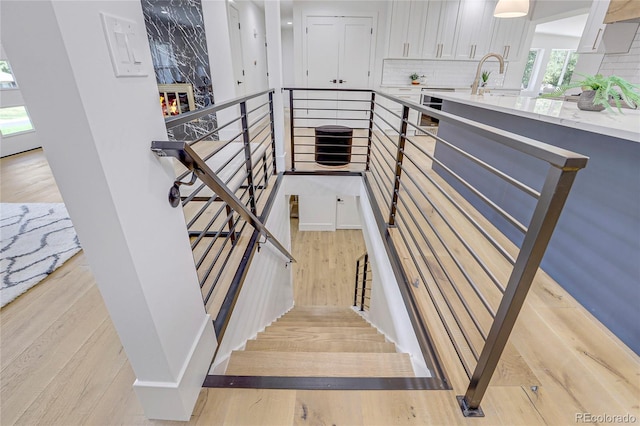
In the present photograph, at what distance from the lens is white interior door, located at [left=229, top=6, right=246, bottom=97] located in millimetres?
4285

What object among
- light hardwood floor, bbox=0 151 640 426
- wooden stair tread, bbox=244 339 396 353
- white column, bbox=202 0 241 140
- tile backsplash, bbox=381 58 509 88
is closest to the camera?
light hardwood floor, bbox=0 151 640 426

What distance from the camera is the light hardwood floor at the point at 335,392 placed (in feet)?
3.29

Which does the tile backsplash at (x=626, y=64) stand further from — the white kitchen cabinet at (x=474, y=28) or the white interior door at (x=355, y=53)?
the white interior door at (x=355, y=53)

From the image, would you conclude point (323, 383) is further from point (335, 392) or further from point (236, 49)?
point (236, 49)

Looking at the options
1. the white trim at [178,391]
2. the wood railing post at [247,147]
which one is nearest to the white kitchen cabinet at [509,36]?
the wood railing post at [247,147]

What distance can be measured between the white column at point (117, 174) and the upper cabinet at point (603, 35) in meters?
3.97

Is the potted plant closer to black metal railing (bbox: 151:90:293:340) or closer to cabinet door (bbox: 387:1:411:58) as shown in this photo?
black metal railing (bbox: 151:90:293:340)

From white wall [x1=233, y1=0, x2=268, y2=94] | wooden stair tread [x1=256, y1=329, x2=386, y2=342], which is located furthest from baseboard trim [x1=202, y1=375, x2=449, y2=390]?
white wall [x1=233, y1=0, x2=268, y2=94]

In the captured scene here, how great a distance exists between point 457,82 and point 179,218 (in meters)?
6.28

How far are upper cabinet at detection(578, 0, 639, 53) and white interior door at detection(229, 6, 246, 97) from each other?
4160mm

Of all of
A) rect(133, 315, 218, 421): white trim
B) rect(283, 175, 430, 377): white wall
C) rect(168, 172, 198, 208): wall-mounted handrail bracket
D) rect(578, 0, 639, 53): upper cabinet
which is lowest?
rect(283, 175, 430, 377): white wall

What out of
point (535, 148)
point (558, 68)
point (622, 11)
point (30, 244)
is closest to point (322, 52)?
point (622, 11)

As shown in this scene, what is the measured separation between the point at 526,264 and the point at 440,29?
591 centimetres

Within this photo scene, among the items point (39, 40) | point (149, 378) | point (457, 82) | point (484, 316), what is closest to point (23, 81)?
point (39, 40)
